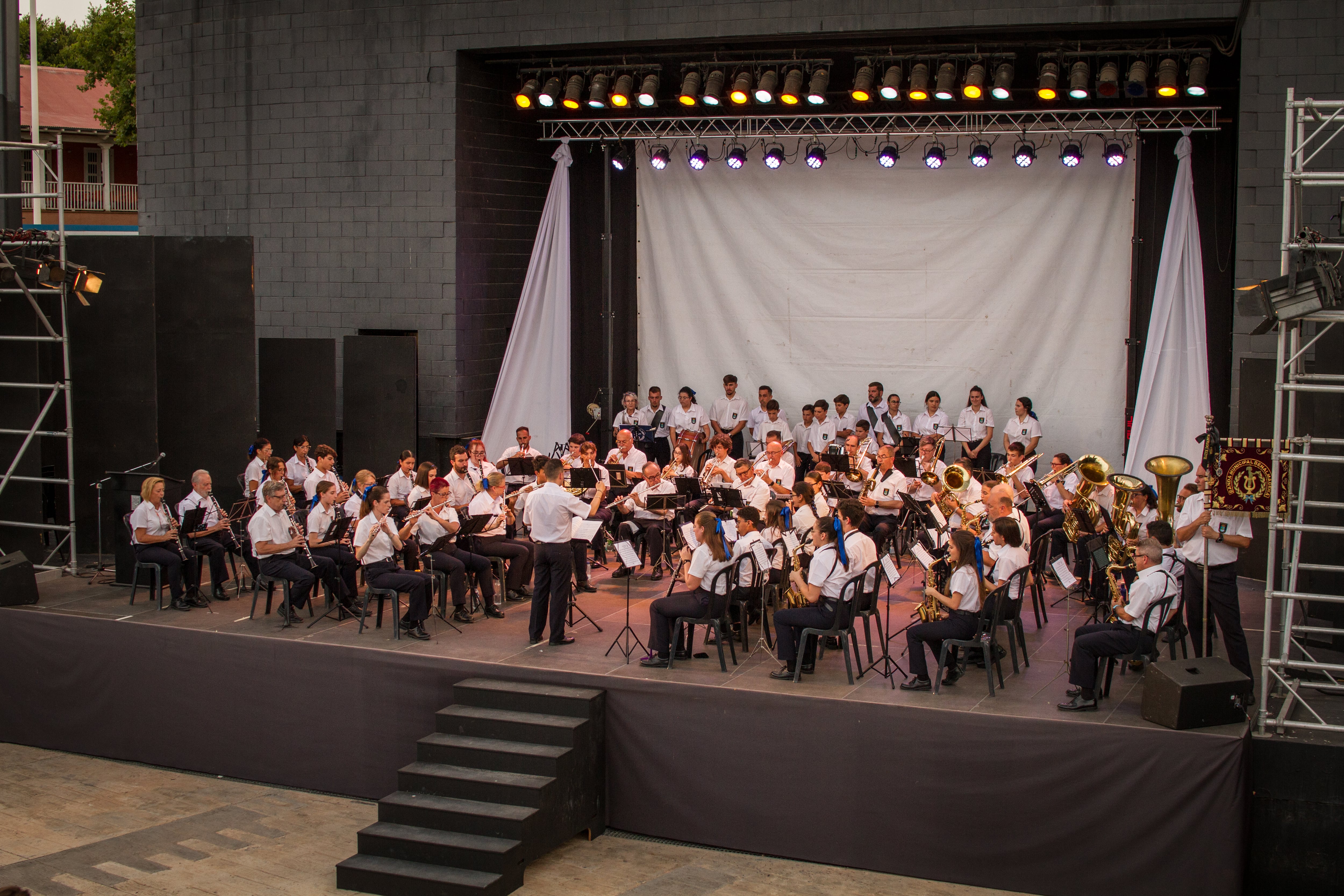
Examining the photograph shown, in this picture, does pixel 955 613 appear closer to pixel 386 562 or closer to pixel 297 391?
pixel 386 562

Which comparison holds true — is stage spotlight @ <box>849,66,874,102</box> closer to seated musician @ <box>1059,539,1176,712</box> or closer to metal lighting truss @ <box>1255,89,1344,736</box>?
metal lighting truss @ <box>1255,89,1344,736</box>

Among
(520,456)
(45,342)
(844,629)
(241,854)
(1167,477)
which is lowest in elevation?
(241,854)

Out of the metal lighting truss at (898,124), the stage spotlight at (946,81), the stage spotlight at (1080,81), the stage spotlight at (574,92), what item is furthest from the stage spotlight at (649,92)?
the stage spotlight at (1080,81)

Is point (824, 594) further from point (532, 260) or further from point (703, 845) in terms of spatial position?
point (532, 260)

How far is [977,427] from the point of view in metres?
15.5

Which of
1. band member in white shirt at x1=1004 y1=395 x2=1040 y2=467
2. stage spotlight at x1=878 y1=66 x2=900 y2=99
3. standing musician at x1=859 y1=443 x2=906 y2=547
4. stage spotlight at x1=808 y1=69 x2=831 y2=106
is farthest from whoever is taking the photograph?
band member in white shirt at x1=1004 y1=395 x2=1040 y2=467

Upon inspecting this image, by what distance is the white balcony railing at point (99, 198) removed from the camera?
1469 inches

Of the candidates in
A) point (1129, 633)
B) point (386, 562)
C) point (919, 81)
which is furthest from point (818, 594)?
point (919, 81)

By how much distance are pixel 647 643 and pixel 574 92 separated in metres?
8.04

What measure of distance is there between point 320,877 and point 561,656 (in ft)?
8.34

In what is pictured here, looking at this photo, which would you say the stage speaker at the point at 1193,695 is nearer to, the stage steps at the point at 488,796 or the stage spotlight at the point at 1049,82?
the stage steps at the point at 488,796

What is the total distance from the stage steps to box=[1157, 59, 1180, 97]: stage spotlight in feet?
29.8

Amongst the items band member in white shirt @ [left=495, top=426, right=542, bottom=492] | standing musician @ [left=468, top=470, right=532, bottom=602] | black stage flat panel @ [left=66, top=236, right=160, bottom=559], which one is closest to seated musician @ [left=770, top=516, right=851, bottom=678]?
standing musician @ [left=468, top=470, right=532, bottom=602]

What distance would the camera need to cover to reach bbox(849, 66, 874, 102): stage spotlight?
1430cm
